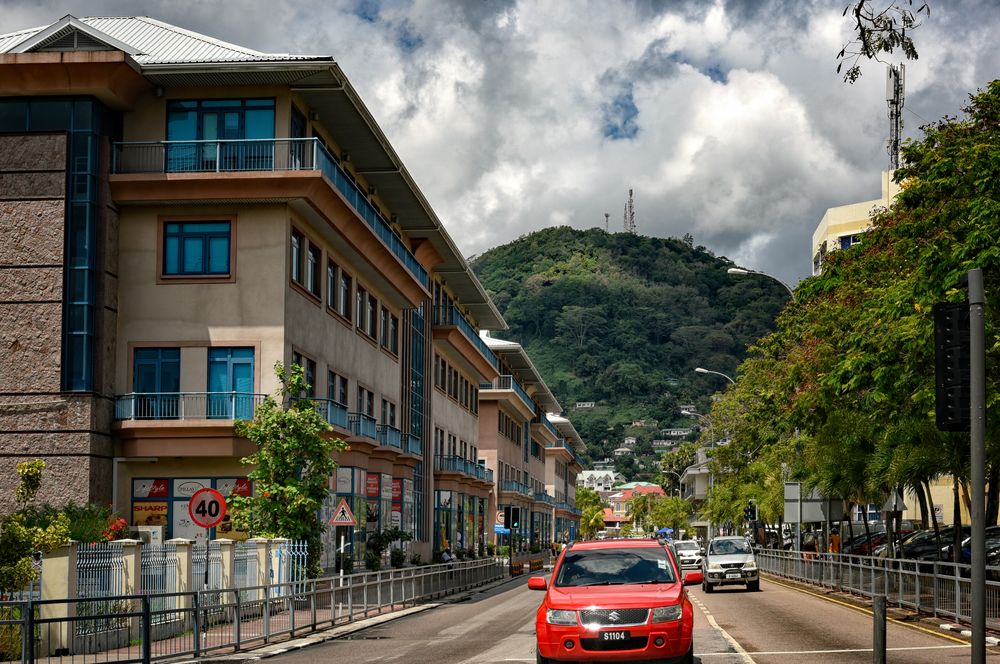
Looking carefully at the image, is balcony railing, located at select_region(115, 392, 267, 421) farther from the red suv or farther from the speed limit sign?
the red suv

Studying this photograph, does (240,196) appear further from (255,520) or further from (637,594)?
(637,594)

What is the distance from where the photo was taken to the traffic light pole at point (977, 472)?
11055 mm

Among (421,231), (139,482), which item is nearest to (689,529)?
(421,231)

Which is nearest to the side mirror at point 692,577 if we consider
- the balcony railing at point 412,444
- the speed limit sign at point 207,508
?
the speed limit sign at point 207,508

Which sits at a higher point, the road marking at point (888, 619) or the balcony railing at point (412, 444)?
the balcony railing at point (412, 444)

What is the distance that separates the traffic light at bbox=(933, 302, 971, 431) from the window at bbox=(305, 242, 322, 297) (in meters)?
31.7

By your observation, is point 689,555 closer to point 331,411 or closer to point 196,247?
point 331,411

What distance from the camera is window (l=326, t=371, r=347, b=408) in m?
44.5

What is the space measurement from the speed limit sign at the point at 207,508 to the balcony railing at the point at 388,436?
2197 centimetres

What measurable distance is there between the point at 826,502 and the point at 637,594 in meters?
34.7

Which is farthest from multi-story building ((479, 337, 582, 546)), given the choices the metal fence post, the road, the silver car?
the metal fence post

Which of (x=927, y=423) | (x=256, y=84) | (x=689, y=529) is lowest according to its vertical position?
(x=689, y=529)

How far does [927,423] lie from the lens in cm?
2750

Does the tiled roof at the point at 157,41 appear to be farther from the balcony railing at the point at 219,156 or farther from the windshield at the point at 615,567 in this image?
the windshield at the point at 615,567
